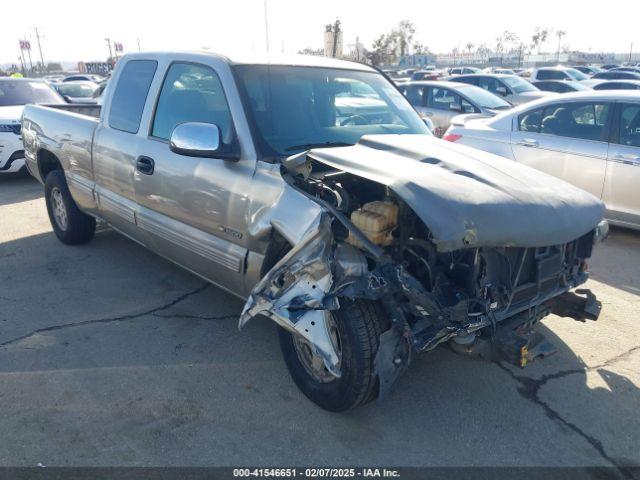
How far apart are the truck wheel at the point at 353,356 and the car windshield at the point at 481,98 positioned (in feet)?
26.7

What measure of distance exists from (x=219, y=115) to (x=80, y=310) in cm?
197

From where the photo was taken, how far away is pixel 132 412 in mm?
3018

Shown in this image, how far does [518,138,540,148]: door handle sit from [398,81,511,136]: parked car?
10.5 feet

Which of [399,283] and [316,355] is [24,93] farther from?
[399,283]

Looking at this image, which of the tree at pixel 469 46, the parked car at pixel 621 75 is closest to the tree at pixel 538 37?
the tree at pixel 469 46

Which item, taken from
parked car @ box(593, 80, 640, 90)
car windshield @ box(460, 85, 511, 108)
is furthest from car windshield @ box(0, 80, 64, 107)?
parked car @ box(593, 80, 640, 90)

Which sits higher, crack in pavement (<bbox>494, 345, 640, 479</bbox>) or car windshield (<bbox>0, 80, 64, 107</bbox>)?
car windshield (<bbox>0, 80, 64, 107</bbox>)

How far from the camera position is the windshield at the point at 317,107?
3.44 metres

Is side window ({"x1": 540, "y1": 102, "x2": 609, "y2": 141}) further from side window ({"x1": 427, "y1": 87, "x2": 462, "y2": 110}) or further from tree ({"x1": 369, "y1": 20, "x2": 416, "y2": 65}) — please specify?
tree ({"x1": 369, "y1": 20, "x2": 416, "y2": 65})

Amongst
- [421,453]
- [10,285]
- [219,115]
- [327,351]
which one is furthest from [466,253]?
[10,285]

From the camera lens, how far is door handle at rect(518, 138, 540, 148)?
6469 millimetres

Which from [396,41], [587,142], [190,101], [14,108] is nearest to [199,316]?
[190,101]

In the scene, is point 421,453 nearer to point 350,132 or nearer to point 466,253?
point 466,253

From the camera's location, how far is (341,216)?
2.73 m
